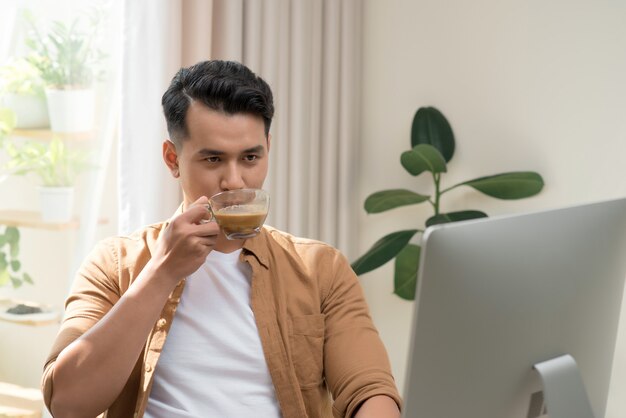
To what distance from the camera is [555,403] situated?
1.19 m

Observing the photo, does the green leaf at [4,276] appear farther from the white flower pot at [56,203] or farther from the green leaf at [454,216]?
the green leaf at [454,216]

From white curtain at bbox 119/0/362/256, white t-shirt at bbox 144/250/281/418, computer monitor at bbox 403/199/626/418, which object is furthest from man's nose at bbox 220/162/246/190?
white curtain at bbox 119/0/362/256

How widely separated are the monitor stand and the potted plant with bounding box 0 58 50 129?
1785 millimetres

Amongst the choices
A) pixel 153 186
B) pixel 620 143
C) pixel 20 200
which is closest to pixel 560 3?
pixel 620 143

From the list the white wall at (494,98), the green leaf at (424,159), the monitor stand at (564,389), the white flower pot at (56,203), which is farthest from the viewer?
the green leaf at (424,159)

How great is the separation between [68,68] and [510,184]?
151 centimetres

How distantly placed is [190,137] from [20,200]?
0.90 meters

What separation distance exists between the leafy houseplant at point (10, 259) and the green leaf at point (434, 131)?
1.48 metres

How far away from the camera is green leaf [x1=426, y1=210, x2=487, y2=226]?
306 centimetres

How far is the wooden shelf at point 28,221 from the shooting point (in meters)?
2.47

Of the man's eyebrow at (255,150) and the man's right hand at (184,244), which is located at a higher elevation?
the man's eyebrow at (255,150)

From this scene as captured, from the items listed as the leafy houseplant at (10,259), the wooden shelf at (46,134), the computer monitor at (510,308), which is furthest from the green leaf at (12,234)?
the computer monitor at (510,308)

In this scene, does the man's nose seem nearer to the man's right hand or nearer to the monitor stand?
the man's right hand

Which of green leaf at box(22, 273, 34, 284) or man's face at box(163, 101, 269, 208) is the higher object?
man's face at box(163, 101, 269, 208)
